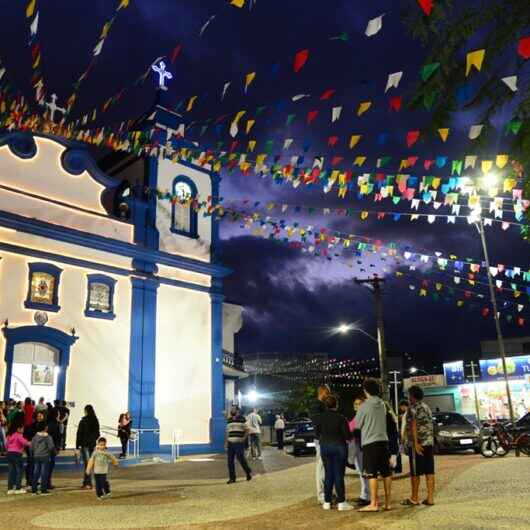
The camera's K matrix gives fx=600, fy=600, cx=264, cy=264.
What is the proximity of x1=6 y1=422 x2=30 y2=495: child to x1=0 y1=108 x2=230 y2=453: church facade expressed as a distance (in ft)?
24.1

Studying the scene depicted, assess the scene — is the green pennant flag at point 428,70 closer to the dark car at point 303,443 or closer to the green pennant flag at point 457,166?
the green pennant flag at point 457,166

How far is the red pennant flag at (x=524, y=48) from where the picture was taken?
5555 mm

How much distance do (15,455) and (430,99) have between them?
9.72 m

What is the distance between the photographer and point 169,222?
2433 centimetres

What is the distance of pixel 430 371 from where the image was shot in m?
72.6

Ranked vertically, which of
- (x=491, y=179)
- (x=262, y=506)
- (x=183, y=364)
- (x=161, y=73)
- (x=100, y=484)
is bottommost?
(x=262, y=506)

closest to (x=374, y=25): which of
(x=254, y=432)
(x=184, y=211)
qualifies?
(x=254, y=432)

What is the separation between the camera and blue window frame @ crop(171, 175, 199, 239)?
978 inches

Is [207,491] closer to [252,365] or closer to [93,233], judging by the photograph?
[93,233]

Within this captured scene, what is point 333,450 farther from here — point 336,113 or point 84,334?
point 84,334

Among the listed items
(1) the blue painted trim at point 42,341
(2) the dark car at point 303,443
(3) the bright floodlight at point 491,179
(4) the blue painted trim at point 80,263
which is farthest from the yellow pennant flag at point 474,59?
(2) the dark car at point 303,443

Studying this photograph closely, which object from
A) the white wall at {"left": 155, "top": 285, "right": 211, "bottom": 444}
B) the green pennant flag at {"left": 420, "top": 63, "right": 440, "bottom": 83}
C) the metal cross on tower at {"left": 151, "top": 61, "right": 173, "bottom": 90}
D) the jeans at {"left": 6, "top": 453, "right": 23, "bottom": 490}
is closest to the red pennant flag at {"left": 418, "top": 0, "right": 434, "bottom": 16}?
the green pennant flag at {"left": 420, "top": 63, "right": 440, "bottom": 83}

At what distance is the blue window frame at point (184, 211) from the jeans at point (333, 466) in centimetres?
1724

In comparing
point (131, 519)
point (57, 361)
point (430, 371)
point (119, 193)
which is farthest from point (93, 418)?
point (430, 371)
